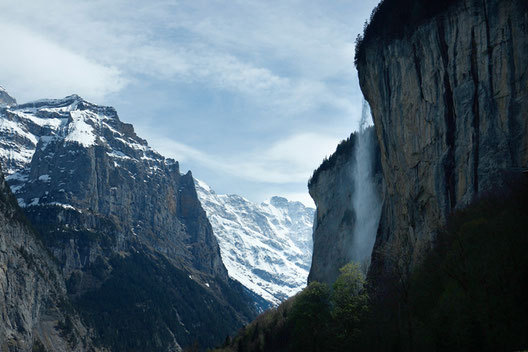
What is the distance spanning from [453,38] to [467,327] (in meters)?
29.5

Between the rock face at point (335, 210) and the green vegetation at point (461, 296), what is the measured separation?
5874 centimetres

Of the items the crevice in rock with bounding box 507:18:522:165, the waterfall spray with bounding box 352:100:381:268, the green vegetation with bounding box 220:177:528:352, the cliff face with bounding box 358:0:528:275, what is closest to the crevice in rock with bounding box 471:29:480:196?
the cliff face with bounding box 358:0:528:275

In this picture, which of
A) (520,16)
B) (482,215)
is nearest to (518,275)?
(482,215)

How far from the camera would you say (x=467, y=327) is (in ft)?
112

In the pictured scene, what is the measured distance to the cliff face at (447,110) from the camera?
46.7 meters

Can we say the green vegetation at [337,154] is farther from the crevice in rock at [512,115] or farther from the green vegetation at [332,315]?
Result: the crevice in rock at [512,115]

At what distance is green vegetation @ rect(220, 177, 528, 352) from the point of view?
33.1 m

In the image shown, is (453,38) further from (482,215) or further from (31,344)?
(31,344)

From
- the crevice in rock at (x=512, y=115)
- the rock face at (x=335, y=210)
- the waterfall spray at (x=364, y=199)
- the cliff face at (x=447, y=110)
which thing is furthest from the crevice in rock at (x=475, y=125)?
the rock face at (x=335, y=210)

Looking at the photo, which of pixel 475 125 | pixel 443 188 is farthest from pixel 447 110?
pixel 443 188

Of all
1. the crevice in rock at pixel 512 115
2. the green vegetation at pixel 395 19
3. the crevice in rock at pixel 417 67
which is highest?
the green vegetation at pixel 395 19

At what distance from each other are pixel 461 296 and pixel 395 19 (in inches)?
1485

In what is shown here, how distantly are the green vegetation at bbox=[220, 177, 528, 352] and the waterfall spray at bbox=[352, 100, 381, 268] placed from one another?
48021 mm

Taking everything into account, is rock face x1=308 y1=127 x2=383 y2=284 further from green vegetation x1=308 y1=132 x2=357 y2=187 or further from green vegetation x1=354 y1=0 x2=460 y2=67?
green vegetation x1=354 y1=0 x2=460 y2=67
